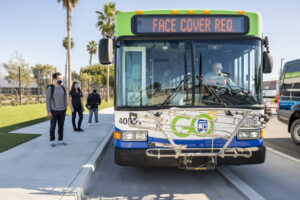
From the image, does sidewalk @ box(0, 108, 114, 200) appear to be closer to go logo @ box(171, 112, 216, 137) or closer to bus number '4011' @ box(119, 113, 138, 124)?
bus number '4011' @ box(119, 113, 138, 124)

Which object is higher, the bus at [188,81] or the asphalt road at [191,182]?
the bus at [188,81]

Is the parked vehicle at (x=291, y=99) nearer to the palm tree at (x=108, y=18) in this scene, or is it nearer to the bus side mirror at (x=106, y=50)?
the bus side mirror at (x=106, y=50)

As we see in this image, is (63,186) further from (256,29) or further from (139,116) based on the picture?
(256,29)

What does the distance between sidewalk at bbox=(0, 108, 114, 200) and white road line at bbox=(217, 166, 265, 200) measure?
2.71m

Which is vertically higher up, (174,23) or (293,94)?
(174,23)

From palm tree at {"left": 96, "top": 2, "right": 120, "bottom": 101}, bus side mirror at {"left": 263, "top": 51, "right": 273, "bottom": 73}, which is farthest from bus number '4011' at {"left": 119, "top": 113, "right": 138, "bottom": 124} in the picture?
palm tree at {"left": 96, "top": 2, "right": 120, "bottom": 101}

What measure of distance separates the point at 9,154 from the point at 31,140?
5.40ft

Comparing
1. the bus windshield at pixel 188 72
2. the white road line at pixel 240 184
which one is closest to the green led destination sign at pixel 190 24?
the bus windshield at pixel 188 72

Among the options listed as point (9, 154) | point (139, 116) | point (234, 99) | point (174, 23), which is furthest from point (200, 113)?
point (9, 154)

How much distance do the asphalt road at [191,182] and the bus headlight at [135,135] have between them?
0.87m

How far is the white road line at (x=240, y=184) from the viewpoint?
Answer: 3.48 m

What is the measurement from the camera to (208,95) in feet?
12.6

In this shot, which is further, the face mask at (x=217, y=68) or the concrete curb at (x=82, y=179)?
the face mask at (x=217, y=68)

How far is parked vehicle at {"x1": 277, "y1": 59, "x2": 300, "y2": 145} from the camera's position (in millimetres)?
7418
